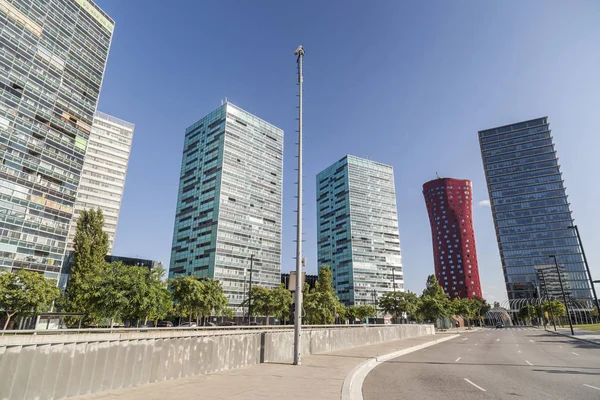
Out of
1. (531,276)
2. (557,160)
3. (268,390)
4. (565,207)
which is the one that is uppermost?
(557,160)

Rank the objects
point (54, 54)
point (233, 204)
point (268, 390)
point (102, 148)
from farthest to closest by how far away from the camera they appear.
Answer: point (102, 148)
point (233, 204)
point (54, 54)
point (268, 390)

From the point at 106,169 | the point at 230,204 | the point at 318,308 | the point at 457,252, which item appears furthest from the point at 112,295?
the point at 457,252

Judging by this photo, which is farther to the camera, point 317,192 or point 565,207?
point 317,192

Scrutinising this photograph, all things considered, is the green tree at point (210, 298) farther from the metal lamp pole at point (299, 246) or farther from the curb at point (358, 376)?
the metal lamp pole at point (299, 246)

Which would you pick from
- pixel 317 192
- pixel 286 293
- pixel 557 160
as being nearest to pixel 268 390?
pixel 286 293

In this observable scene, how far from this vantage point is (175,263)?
106 m

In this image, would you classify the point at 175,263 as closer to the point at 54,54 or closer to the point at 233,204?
the point at 233,204

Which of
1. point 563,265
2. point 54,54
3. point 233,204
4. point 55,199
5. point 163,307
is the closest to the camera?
point 163,307

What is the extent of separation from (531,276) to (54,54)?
612 feet

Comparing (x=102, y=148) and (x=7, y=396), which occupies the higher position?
(x=102, y=148)

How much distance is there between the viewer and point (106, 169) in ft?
367

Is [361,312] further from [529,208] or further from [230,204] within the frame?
[529,208]

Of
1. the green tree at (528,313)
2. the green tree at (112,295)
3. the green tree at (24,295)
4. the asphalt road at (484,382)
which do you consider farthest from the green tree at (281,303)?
the green tree at (528,313)

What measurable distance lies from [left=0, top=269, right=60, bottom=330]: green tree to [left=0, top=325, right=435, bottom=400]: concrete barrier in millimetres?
33656
